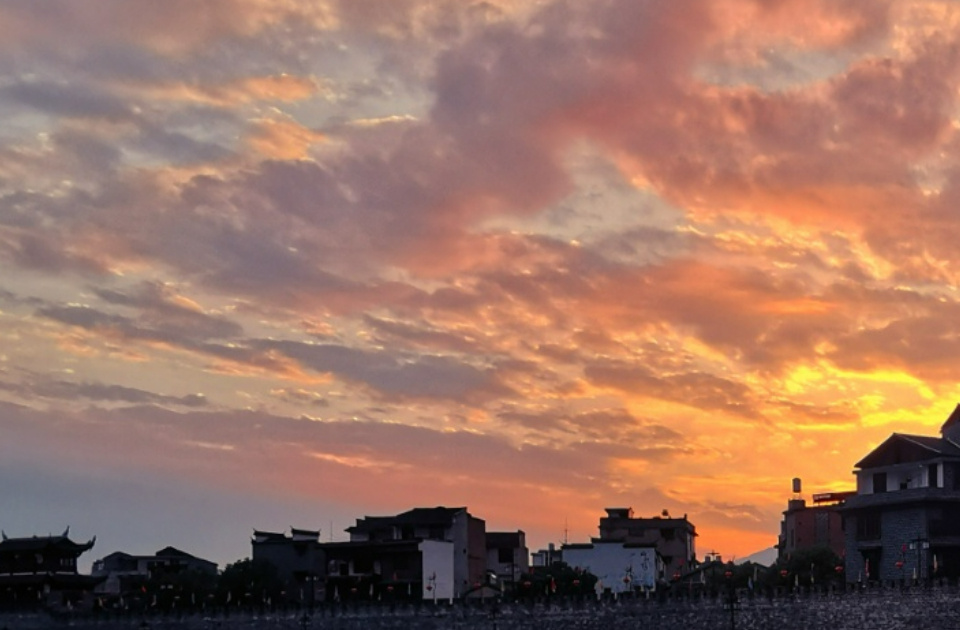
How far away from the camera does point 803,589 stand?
277ft

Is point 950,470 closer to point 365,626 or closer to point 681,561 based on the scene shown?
point 365,626

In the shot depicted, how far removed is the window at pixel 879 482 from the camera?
320ft

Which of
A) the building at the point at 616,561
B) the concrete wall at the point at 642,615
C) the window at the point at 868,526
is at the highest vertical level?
the window at the point at 868,526

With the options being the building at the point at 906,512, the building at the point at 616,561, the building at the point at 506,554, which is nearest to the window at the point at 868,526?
the building at the point at 906,512

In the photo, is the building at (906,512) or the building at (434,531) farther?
the building at (434,531)

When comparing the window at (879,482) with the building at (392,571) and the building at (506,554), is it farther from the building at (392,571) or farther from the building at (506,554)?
the building at (506,554)

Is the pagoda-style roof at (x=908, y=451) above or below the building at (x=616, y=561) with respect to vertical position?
above

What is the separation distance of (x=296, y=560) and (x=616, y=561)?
28300 millimetres

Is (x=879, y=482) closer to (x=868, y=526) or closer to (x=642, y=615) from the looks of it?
(x=868, y=526)

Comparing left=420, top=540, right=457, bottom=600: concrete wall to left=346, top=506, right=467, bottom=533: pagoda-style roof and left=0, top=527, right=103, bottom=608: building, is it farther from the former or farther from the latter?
left=0, top=527, right=103, bottom=608: building

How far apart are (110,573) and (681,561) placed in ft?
196

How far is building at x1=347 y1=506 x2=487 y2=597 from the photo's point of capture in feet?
422

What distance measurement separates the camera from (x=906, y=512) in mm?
93938

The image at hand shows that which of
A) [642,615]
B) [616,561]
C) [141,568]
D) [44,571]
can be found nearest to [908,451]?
[642,615]
